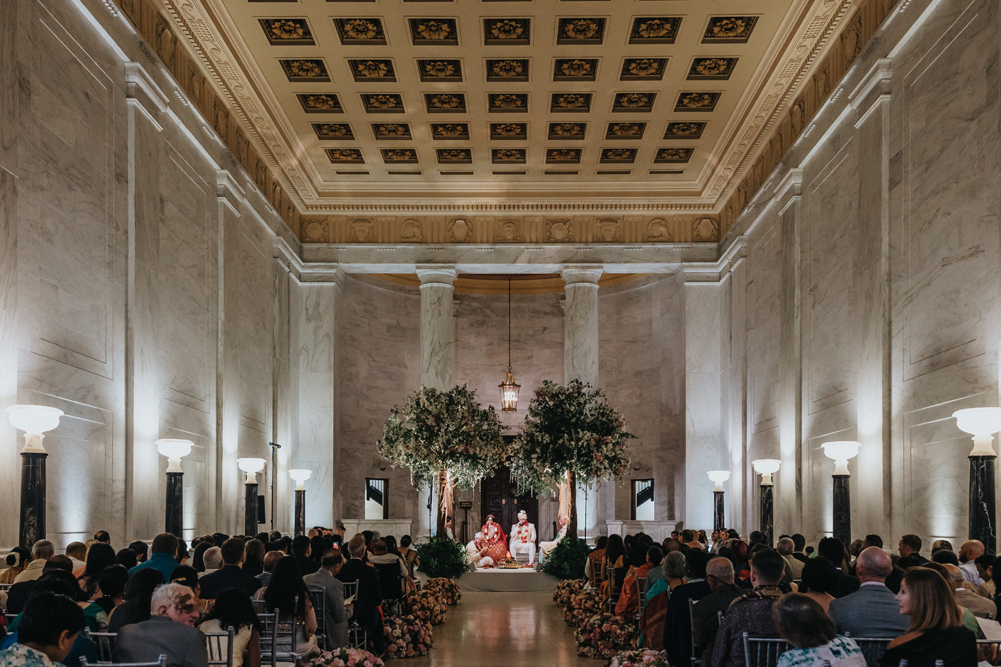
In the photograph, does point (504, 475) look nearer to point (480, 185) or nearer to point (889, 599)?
point (480, 185)

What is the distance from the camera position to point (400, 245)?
78.5 ft

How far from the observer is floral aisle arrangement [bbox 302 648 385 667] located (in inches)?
301

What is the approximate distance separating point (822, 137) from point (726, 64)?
2338 millimetres

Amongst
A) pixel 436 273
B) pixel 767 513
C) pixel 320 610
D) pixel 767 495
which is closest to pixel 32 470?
pixel 320 610

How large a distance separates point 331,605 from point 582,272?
16.0 meters

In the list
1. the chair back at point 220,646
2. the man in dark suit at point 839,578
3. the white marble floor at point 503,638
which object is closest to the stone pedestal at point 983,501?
the man in dark suit at point 839,578

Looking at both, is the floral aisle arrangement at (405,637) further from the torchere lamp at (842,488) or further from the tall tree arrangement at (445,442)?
the tall tree arrangement at (445,442)

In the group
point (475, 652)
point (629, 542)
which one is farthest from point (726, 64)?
point (475, 652)

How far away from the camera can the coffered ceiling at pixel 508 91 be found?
15.5m

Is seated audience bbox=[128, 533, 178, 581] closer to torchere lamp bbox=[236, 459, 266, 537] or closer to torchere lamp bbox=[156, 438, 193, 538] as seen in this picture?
torchere lamp bbox=[156, 438, 193, 538]

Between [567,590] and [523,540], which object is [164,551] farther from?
[523,540]

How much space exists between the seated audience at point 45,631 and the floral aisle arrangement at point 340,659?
364cm

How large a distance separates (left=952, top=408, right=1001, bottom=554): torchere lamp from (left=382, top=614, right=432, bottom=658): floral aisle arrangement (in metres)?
5.93

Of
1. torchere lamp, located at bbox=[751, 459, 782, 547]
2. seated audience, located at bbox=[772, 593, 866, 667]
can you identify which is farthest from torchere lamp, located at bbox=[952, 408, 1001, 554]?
torchere lamp, located at bbox=[751, 459, 782, 547]
